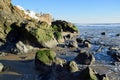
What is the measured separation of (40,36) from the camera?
27594mm

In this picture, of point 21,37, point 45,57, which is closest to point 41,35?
point 21,37

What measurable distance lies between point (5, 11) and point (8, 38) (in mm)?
7284

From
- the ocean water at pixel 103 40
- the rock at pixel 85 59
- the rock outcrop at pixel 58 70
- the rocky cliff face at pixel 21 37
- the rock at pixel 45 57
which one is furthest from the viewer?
the rocky cliff face at pixel 21 37

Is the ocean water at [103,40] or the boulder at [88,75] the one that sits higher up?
the boulder at [88,75]

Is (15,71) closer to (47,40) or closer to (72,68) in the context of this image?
(72,68)

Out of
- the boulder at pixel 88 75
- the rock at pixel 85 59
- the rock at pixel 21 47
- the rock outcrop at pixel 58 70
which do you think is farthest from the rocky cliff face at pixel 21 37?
Answer: the boulder at pixel 88 75

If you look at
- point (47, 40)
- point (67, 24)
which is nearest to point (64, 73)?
point (47, 40)

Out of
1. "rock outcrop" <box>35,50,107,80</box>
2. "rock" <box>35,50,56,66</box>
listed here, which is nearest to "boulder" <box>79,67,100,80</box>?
"rock outcrop" <box>35,50,107,80</box>

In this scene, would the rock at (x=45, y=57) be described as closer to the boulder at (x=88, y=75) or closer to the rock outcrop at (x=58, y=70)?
the rock outcrop at (x=58, y=70)

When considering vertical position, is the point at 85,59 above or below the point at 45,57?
below

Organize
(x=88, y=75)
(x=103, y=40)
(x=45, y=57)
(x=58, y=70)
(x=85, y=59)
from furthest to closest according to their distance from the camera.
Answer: (x=103, y=40), (x=85, y=59), (x=45, y=57), (x=58, y=70), (x=88, y=75)

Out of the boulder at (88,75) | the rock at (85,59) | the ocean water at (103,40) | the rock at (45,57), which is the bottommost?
the ocean water at (103,40)

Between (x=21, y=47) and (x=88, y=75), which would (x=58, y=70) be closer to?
(x=88, y=75)

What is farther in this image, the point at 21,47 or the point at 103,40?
the point at 103,40
